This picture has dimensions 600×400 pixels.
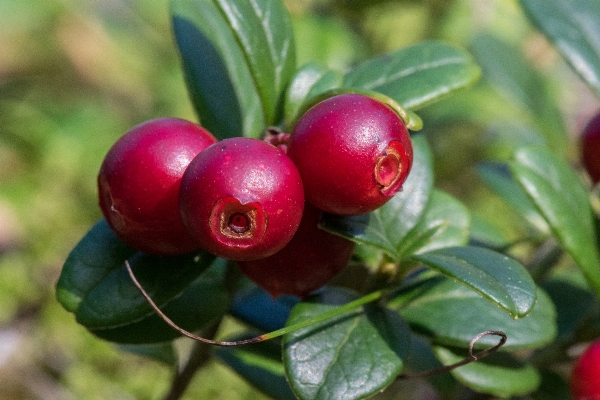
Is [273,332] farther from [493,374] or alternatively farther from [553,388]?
[553,388]

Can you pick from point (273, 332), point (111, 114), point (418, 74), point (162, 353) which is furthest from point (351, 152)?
point (111, 114)

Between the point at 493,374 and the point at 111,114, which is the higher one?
the point at 493,374

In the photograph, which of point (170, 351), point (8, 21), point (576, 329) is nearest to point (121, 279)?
point (170, 351)

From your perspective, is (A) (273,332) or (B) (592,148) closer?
(A) (273,332)

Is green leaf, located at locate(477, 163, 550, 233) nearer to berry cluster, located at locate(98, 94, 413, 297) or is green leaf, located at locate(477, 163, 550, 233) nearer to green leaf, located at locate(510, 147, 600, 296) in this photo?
green leaf, located at locate(510, 147, 600, 296)

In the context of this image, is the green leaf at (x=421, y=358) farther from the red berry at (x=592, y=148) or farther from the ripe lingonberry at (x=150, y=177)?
the ripe lingonberry at (x=150, y=177)

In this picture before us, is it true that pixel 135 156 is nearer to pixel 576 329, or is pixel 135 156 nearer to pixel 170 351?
pixel 170 351

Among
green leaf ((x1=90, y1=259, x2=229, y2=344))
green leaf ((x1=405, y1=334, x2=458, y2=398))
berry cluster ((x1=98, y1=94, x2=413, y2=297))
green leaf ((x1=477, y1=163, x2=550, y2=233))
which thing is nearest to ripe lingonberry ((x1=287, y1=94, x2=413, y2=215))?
berry cluster ((x1=98, y1=94, x2=413, y2=297))

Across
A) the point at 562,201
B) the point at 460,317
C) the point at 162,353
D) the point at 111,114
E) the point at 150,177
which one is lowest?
the point at 111,114

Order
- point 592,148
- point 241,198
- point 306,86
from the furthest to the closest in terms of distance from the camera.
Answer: point 592,148, point 306,86, point 241,198
